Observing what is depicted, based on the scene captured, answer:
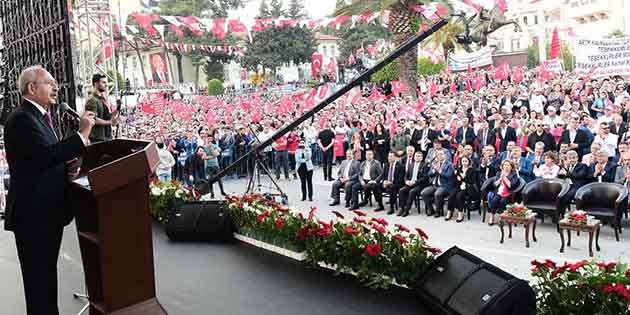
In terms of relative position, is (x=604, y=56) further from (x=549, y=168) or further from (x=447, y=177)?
(x=447, y=177)

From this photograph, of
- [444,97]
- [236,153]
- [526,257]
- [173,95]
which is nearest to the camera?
[526,257]

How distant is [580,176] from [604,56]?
4.11 metres

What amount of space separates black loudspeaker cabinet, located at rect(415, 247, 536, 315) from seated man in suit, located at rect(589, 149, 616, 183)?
4492mm

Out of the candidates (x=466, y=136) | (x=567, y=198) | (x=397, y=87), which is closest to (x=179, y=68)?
(x=397, y=87)

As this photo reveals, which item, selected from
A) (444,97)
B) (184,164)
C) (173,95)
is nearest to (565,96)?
(444,97)

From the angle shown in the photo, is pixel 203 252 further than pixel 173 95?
No

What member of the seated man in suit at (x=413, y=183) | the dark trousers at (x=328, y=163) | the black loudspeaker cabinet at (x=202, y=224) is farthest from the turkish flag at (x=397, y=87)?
the black loudspeaker cabinet at (x=202, y=224)

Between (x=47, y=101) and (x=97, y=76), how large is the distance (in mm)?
2394

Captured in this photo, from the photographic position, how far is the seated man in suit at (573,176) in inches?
279

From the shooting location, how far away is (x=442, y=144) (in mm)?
9672

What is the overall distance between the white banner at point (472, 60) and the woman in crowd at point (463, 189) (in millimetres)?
9698

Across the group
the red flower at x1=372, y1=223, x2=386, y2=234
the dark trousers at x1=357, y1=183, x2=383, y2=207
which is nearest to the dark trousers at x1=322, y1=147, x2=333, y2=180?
the dark trousers at x1=357, y1=183, x2=383, y2=207

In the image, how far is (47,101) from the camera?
2541 mm

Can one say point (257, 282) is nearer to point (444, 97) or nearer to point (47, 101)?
point (47, 101)
